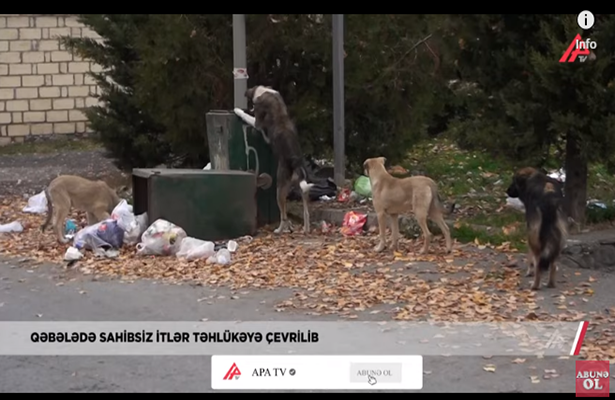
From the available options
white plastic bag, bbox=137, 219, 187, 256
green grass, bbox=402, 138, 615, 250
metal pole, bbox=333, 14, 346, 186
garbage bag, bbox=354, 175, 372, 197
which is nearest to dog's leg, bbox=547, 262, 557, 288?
green grass, bbox=402, 138, 615, 250

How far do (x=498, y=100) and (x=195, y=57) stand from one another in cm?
490

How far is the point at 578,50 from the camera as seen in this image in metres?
9.38

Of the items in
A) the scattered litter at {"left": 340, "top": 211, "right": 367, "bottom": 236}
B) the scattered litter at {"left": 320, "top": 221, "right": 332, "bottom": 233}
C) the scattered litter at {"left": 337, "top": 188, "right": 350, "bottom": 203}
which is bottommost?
the scattered litter at {"left": 320, "top": 221, "right": 332, "bottom": 233}

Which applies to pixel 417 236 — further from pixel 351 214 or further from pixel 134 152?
pixel 134 152

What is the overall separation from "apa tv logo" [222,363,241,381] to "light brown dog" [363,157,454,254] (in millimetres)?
4527

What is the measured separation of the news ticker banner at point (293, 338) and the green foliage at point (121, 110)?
29.1ft

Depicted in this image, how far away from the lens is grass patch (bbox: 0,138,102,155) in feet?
73.5

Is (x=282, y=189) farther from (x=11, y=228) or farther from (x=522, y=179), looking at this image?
(x=522, y=179)

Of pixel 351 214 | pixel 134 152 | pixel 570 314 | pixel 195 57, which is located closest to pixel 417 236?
pixel 351 214

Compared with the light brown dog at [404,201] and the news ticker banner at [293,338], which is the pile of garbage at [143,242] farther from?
the news ticker banner at [293,338]

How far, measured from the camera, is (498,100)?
10477mm

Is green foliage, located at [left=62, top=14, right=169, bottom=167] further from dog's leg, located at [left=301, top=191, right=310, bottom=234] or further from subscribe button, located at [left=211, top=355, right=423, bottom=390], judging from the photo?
subscribe button, located at [left=211, top=355, right=423, bottom=390]

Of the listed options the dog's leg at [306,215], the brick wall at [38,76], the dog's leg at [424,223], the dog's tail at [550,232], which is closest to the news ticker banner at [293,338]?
the dog's tail at [550,232]

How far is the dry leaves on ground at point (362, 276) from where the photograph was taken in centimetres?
775
